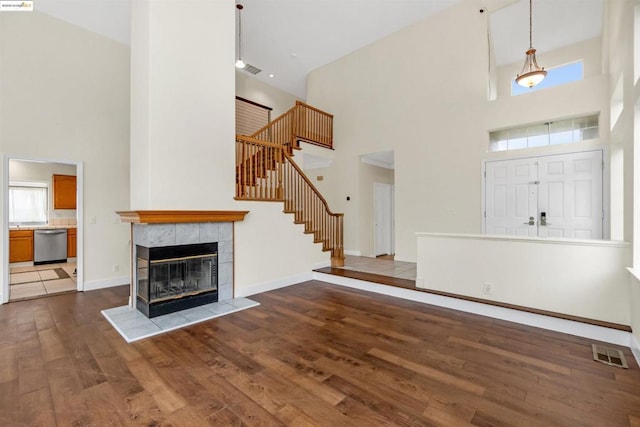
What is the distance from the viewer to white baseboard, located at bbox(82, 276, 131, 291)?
4946mm

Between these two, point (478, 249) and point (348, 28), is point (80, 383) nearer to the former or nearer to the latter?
point (478, 249)

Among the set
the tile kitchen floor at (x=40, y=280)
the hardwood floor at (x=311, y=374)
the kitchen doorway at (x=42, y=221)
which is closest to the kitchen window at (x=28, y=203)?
the kitchen doorway at (x=42, y=221)

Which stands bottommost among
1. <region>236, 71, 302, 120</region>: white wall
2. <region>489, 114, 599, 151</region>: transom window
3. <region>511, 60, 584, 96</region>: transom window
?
<region>489, 114, 599, 151</region>: transom window

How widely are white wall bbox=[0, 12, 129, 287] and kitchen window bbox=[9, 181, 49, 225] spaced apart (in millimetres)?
4393

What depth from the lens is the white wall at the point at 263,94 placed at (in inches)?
328

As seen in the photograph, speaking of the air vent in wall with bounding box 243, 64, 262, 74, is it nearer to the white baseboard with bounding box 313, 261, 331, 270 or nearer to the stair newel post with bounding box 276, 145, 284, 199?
the stair newel post with bounding box 276, 145, 284, 199

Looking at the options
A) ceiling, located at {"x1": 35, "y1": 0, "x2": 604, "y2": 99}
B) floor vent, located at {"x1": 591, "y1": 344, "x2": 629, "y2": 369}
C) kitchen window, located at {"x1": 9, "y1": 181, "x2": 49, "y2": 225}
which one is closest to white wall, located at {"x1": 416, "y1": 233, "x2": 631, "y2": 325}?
floor vent, located at {"x1": 591, "y1": 344, "x2": 629, "y2": 369}

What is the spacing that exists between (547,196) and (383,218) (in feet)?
12.7

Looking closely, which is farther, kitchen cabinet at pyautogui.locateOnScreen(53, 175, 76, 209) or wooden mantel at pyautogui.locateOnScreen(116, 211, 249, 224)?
kitchen cabinet at pyautogui.locateOnScreen(53, 175, 76, 209)

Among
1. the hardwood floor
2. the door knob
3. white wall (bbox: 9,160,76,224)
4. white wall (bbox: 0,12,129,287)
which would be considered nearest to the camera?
the hardwood floor

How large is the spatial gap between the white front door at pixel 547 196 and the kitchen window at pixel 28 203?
11084 mm

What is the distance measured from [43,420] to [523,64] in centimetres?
857

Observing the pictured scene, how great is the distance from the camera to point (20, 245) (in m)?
6.96

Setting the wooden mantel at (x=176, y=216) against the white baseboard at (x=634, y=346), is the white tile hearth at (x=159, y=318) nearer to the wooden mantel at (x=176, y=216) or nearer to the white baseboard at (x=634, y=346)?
the wooden mantel at (x=176, y=216)
